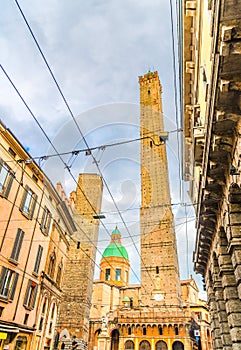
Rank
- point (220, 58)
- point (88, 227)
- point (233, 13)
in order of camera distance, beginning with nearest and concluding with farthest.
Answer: point (233, 13)
point (220, 58)
point (88, 227)

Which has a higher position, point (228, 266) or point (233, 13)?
point (233, 13)

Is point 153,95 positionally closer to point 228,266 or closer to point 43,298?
point 43,298

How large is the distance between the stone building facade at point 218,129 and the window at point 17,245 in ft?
32.3

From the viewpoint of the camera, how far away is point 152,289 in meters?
43.9

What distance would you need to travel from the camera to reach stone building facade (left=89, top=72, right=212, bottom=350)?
128 ft

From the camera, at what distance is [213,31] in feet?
18.3

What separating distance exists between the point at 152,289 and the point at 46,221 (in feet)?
94.0

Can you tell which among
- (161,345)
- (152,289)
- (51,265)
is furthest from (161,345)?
(51,265)

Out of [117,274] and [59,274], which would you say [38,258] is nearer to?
[59,274]

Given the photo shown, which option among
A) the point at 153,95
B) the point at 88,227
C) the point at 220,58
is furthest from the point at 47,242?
the point at 153,95

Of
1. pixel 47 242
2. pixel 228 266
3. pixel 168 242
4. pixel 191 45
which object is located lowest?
pixel 228 266

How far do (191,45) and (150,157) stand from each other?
136ft

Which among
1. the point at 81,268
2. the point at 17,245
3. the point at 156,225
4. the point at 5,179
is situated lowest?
the point at 17,245

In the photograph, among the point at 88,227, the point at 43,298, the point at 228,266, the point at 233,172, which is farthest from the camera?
the point at 88,227
